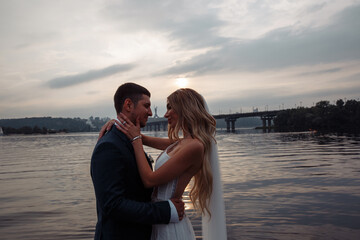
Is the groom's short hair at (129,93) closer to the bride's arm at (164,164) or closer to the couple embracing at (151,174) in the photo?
the couple embracing at (151,174)

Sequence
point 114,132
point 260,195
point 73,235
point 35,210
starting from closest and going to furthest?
point 114,132, point 73,235, point 35,210, point 260,195

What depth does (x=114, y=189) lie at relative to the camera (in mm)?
2740

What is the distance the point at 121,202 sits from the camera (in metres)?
2.75

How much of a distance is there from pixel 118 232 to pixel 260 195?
35.1 ft

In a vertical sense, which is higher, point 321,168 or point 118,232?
point 118,232

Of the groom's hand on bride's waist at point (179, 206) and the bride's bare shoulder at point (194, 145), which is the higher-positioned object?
the bride's bare shoulder at point (194, 145)

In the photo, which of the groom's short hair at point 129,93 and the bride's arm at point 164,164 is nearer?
the bride's arm at point 164,164

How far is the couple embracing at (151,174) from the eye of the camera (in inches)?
110

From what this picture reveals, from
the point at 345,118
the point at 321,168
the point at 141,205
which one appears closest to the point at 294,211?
the point at 141,205

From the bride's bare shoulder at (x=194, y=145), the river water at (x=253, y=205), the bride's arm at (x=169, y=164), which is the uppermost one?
the bride's bare shoulder at (x=194, y=145)

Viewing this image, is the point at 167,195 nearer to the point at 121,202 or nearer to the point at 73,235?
the point at 121,202

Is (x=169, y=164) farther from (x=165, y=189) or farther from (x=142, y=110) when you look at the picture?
(x=142, y=110)

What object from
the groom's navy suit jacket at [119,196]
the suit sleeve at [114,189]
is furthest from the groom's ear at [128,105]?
the suit sleeve at [114,189]

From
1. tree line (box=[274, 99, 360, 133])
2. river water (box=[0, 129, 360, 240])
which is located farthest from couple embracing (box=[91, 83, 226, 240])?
tree line (box=[274, 99, 360, 133])
